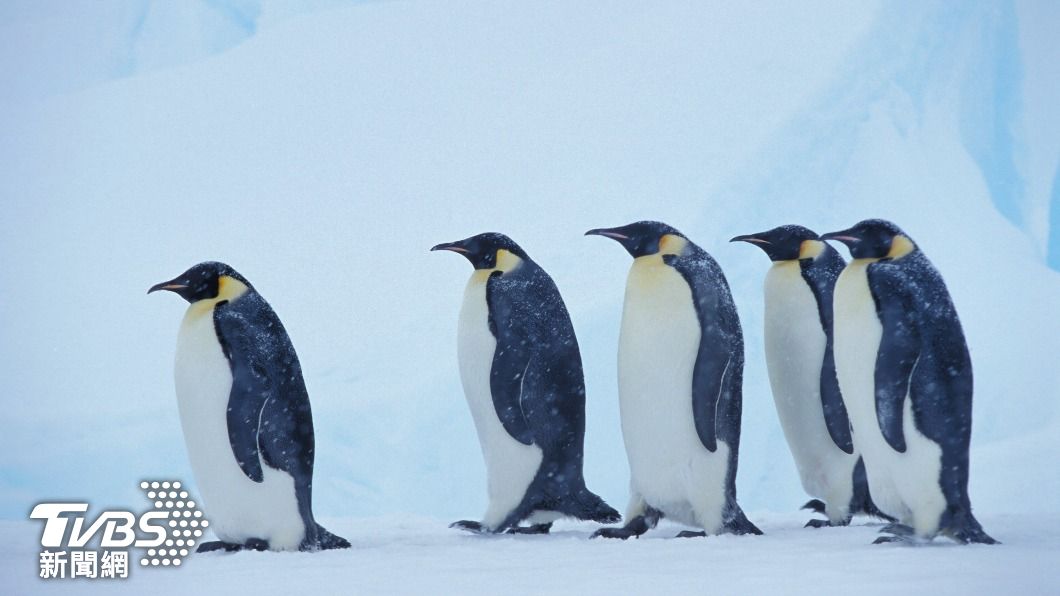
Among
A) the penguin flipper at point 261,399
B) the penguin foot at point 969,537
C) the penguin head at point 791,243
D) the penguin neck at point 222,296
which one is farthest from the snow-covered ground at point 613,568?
the penguin head at point 791,243

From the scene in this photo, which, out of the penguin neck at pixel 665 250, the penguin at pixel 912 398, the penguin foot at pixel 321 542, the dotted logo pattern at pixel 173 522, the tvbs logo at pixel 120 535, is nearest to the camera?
the tvbs logo at pixel 120 535

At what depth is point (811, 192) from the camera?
9406 mm

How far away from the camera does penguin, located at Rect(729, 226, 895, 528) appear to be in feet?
10.8

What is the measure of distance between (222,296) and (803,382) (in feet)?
5.69

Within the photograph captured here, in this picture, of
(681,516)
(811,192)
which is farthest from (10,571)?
(811,192)

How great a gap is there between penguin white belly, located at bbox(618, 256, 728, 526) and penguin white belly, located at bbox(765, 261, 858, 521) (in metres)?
0.51

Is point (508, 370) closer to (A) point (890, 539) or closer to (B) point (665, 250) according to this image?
A: (B) point (665, 250)

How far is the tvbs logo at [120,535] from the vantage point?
7.81 feet

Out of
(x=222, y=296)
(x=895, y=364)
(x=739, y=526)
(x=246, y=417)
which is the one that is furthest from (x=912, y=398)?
(x=222, y=296)

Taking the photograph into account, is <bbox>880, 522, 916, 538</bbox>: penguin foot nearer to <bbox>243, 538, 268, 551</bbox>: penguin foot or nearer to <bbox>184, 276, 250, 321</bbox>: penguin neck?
<bbox>243, 538, 268, 551</bbox>: penguin foot

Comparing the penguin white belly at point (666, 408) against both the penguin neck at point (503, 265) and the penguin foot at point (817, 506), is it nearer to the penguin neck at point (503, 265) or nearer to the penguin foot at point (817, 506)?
the penguin neck at point (503, 265)

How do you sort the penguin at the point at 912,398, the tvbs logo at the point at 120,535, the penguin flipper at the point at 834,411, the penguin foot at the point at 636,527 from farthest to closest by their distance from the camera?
1. the penguin flipper at the point at 834,411
2. the penguin foot at the point at 636,527
3. the penguin at the point at 912,398
4. the tvbs logo at the point at 120,535

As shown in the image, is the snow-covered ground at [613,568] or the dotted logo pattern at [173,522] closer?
the snow-covered ground at [613,568]

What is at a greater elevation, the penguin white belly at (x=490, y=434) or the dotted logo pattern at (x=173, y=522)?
the penguin white belly at (x=490, y=434)
